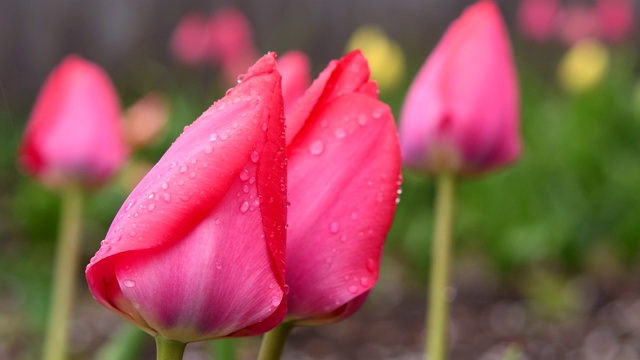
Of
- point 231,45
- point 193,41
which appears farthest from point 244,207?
point 193,41

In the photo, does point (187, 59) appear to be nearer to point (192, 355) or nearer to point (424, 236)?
point (424, 236)

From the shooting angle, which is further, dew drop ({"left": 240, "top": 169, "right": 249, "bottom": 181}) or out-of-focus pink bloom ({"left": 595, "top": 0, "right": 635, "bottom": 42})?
out-of-focus pink bloom ({"left": 595, "top": 0, "right": 635, "bottom": 42})

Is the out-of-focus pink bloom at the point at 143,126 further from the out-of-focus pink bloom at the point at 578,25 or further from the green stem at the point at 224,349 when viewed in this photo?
the out-of-focus pink bloom at the point at 578,25

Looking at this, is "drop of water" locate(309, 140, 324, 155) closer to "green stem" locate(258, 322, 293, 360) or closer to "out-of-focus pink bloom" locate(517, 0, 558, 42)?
"green stem" locate(258, 322, 293, 360)

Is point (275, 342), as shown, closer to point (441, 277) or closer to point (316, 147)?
point (316, 147)

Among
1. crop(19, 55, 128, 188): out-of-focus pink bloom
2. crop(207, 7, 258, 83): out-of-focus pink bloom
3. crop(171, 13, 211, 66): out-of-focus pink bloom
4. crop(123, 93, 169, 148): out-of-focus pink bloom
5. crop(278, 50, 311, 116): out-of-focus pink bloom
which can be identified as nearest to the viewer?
crop(278, 50, 311, 116): out-of-focus pink bloom

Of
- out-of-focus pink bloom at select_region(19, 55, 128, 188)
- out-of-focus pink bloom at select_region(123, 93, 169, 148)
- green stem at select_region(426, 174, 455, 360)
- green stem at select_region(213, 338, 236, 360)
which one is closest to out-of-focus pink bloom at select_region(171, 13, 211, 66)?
out-of-focus pink bloom at select_region(123, 93, 169, 148)
